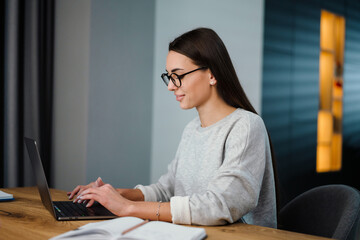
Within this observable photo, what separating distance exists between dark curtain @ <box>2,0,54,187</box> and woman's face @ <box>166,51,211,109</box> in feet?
4.56

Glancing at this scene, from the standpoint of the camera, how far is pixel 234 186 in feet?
3.91

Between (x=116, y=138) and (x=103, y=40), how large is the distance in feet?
2.13

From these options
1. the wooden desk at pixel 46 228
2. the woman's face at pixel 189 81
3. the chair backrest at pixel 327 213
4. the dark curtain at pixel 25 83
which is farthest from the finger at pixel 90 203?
the dark curtain at pixel 25 83

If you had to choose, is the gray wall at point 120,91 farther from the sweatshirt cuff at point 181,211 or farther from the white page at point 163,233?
the white page at point 163,233

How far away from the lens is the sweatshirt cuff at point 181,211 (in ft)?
3.69

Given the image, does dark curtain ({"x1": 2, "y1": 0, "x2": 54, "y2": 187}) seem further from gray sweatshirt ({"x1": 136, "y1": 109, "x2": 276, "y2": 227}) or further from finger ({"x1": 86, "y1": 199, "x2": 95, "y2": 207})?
finger ({"x1": 86, "y1": 199, "x2": 95, "y2": 207})

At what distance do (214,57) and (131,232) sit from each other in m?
0.74

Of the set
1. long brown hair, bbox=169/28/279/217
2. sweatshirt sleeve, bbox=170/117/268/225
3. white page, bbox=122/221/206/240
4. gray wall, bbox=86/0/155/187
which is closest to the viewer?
white page, bbox=122/221/206/240

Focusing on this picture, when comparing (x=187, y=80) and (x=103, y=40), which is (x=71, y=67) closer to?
(x=103, y=40)

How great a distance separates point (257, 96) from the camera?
11.5 feet

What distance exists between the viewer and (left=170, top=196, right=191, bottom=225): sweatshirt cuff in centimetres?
112

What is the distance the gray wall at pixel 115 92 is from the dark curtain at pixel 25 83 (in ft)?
0.23

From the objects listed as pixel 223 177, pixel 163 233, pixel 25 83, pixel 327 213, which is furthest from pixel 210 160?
pixel 25 83

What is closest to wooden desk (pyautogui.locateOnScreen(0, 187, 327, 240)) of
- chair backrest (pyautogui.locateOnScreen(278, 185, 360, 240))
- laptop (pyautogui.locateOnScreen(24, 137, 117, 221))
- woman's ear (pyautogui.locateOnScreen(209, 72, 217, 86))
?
laptop (pyautogui.locateOnScreen(24, 137, 117, 221))
